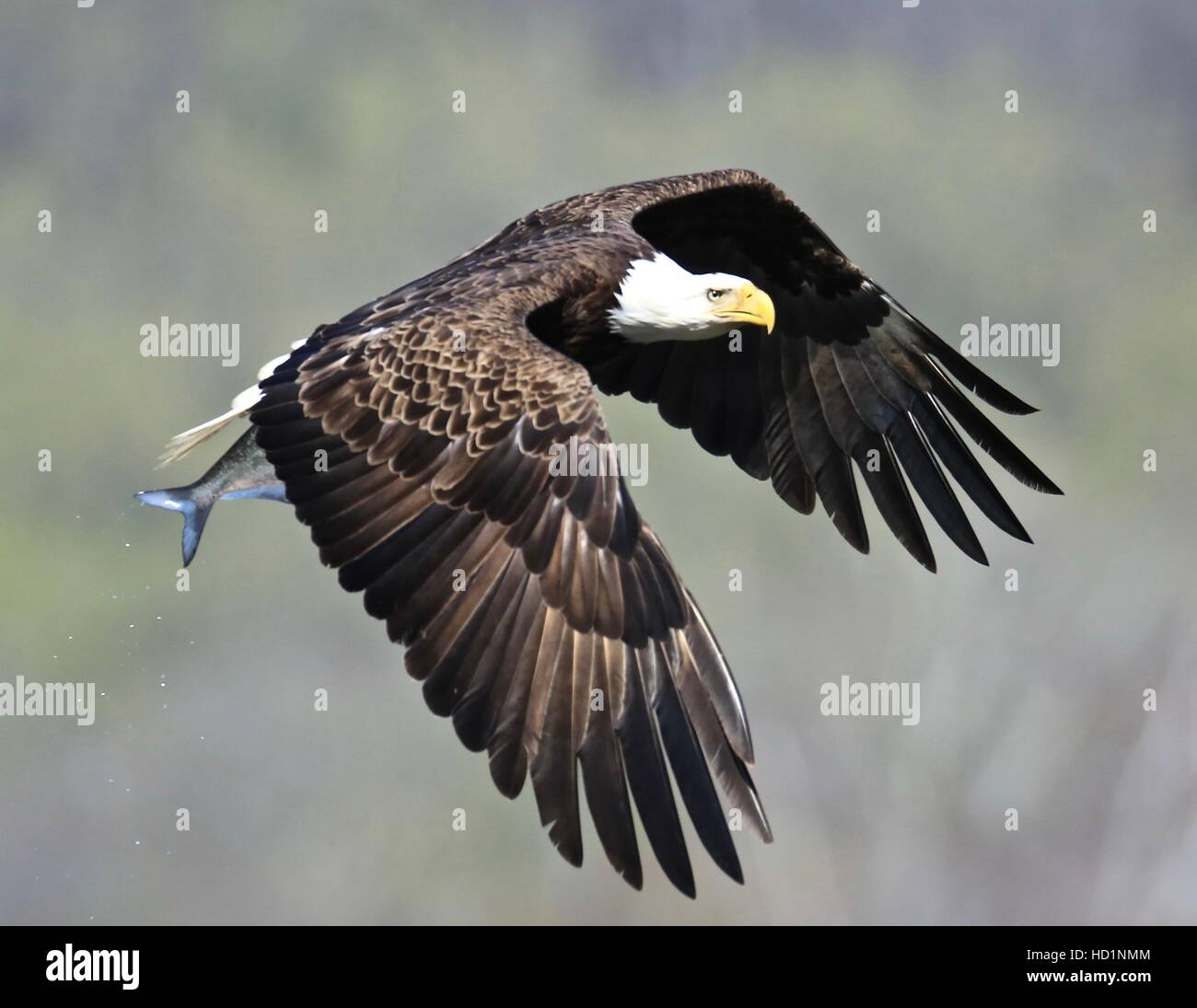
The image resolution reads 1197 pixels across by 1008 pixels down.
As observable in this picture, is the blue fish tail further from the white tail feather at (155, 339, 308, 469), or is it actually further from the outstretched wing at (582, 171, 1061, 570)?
the outstretched wing at (582, 171, 1061, 570)

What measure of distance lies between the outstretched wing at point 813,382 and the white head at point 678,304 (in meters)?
0.87

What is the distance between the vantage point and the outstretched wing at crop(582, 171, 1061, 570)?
400 inches

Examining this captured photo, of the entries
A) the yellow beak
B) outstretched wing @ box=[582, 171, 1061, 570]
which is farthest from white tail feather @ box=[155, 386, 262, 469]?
the yellow beak

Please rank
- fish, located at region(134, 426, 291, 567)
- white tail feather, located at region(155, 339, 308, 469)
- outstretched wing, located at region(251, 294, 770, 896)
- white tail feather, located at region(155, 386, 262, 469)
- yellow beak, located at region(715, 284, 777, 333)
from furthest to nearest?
yellow beak, located at region(715, 284, 777, 333) → white tail feather, located at region(155, 386, 262, 469) → white tail feather, located at region(155, 339, 308, 469) → fish, located at region(134, 426, 291, 567) → outstretched wing, located at region(251, 294, 770, 896)

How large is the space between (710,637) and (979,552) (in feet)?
8.88

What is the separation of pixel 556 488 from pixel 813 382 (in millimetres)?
3024

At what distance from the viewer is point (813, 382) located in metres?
10.4

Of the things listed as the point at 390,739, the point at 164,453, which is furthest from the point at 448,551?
the point at 390,739

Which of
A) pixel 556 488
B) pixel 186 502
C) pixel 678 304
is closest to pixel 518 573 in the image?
pixel 556 488

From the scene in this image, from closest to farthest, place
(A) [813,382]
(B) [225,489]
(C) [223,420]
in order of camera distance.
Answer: (B) [225,489] → (C) [223,420] → (A) [813,382]

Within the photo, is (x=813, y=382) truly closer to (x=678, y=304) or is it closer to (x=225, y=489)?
(x=678, y=304)

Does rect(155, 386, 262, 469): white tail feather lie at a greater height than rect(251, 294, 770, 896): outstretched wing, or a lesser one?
greater

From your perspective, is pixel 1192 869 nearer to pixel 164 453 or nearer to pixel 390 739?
pixel 390 739

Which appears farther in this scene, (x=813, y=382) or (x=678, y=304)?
(x=813, y=382)
